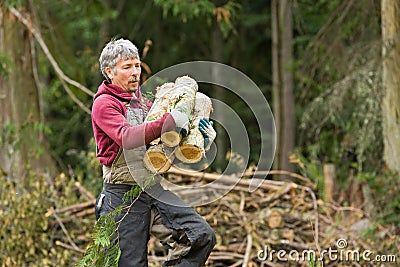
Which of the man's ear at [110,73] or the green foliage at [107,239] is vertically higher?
the man's ear at [110,73]

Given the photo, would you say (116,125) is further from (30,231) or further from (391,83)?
(391,83)

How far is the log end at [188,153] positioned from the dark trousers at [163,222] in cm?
36

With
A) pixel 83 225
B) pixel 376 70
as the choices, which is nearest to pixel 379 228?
pixel 376 70

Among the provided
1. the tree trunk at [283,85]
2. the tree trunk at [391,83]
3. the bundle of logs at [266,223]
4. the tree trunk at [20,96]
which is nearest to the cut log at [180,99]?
the bundle of logs at [266,223]

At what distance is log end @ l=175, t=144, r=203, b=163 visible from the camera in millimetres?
3816

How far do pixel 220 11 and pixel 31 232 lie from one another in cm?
359

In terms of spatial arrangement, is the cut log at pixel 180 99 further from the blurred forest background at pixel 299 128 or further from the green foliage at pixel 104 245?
the blurred forest background at pixel 299 128

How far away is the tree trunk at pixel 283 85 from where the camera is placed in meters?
12.7

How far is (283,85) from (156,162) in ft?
30.3

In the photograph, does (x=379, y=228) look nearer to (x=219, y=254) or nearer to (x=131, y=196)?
(x=219, y=254)

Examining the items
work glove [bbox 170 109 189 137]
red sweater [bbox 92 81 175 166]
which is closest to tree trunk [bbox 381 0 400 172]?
red sweater [bbox 92 81 175 166]
